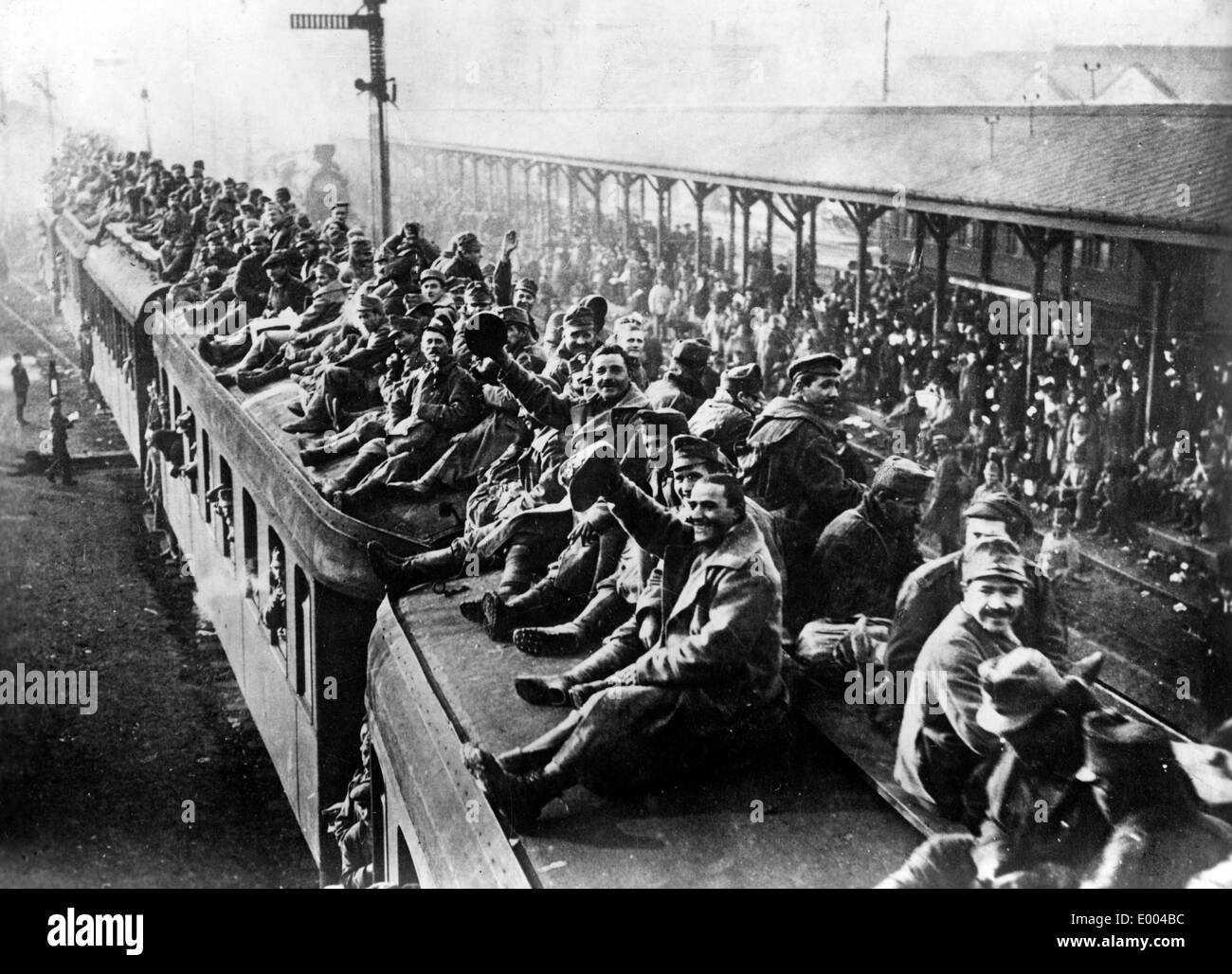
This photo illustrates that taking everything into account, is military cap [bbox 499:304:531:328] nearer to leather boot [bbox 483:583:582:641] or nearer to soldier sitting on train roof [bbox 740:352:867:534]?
leather boot [bbox 483:583:582:641]

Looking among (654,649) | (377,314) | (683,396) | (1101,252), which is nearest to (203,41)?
(377,314)

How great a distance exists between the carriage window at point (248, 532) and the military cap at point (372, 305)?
233 cm

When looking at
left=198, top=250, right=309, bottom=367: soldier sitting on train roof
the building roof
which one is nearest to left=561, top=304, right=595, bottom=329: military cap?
the building roof

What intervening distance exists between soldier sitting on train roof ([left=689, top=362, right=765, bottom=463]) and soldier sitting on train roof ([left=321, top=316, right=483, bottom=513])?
8.58 feet

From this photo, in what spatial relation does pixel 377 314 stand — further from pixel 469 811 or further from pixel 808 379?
pixel 469 811

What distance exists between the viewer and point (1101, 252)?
48.4 ft

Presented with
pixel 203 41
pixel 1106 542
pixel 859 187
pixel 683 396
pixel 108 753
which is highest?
pixel 203 41

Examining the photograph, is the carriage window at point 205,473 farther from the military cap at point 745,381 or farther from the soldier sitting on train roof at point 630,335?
the military cap at point 745,381

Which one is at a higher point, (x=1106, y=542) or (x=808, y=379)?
(x=808, y=379)

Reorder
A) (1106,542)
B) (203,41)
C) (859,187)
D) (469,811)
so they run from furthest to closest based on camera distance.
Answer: (203,41), (859,187), (1106,542), (469,811)

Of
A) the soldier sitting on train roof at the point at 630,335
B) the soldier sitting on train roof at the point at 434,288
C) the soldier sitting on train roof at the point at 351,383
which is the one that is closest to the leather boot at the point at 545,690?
the soldier sitting on train roof at the point at 630,335

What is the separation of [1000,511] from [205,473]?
1267cm

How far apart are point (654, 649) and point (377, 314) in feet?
24.2

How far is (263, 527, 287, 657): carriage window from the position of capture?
1165 cm
